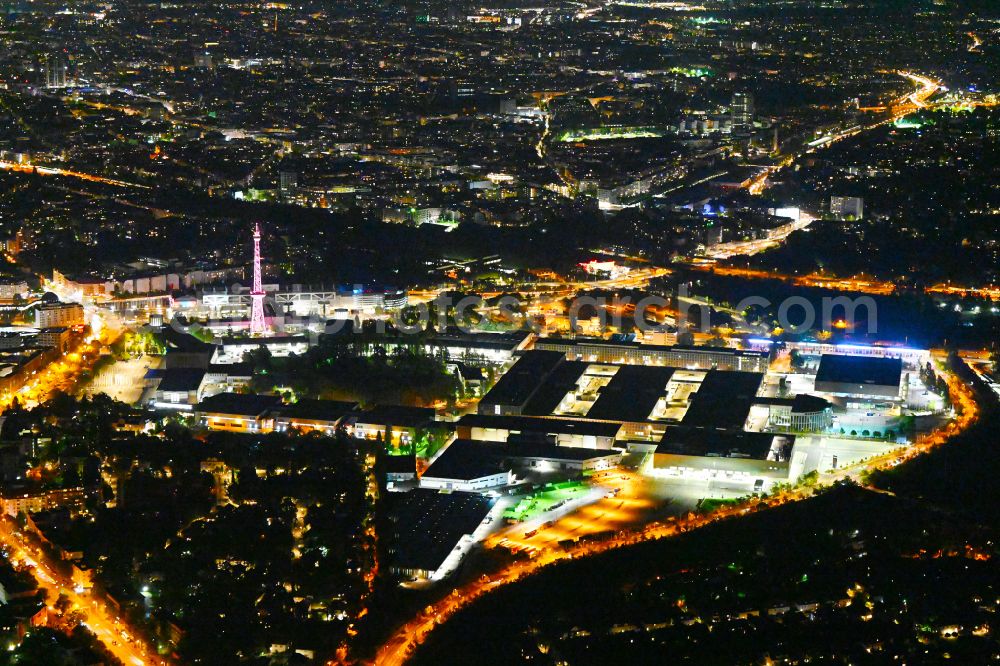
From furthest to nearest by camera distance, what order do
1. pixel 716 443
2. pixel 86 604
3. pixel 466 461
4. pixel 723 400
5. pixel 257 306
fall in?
pixel 257 306 < pixel 723 400 < pixel 716 443 < pixel 466 461 < pixel 86 604

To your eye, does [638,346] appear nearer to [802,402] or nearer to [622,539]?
[802,402]

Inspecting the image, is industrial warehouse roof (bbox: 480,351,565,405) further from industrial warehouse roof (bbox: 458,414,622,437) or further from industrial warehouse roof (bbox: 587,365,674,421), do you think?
industrial warehouse roof (bbox: 587,365,674,421)

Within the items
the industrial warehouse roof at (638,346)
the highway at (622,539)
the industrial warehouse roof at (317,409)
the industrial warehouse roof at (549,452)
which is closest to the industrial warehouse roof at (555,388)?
the industrial warehouse roof at (638,346)

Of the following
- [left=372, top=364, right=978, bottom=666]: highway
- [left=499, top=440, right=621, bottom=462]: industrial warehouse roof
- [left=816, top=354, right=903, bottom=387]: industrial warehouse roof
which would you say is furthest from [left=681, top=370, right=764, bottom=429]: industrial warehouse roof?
[left=372, top=364, right=978, bottom=666]: highway

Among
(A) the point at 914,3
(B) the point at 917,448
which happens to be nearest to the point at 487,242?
(B) the point at 917,448

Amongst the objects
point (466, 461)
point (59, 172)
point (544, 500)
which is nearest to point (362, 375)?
point (466, 461)
